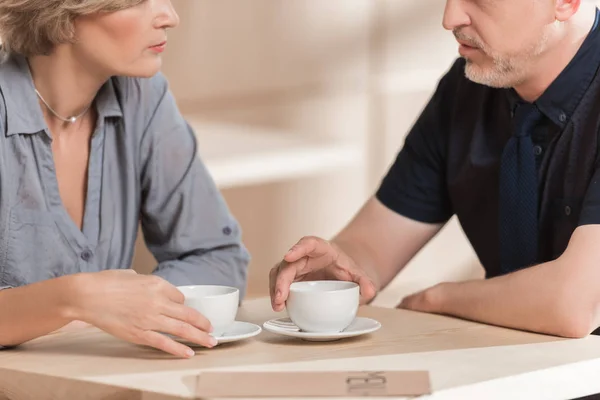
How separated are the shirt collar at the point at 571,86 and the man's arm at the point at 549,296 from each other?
315mm

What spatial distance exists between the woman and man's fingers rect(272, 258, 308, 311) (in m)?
0.22

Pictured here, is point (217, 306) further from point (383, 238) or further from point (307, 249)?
point (383, 238)

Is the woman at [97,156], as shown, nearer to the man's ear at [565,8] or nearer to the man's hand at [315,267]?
the man's hand at [315,267]

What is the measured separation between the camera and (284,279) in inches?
66.0

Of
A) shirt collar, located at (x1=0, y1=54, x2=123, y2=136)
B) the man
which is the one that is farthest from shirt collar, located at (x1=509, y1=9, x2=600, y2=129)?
shirt collar, located at (x1=0, y1=54, x2=123, y2=136)

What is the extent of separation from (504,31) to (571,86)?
0.54 feet

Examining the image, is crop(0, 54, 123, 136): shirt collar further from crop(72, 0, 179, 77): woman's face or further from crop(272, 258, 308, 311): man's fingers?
crop(272, 258, 308, 311): man's fingers

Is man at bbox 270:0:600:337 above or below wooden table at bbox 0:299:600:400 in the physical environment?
above

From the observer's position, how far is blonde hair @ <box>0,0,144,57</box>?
1889 millimetres

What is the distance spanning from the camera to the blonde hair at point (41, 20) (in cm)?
189

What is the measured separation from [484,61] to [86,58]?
78 cm

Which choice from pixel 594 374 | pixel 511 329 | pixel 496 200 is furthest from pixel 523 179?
pixel 594 374

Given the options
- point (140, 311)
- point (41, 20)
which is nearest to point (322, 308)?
point (140, 311)

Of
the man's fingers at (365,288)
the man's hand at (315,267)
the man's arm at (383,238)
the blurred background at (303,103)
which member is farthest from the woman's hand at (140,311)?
the blurred background at (303,103)
